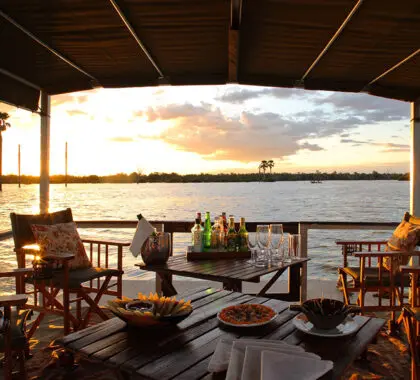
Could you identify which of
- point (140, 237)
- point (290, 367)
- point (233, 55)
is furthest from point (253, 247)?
point (290, 367)

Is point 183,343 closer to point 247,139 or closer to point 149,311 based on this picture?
point 149,311

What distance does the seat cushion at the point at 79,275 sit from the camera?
3.18 m

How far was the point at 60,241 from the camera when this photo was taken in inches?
140

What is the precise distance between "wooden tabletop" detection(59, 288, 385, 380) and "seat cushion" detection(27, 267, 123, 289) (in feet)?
5.13

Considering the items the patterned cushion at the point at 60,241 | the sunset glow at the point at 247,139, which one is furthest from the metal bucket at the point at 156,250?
the sunset glow at the point at 247,139

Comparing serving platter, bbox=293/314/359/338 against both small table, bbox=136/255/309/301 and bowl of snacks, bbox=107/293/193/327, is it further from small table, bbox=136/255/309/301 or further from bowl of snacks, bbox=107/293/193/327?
small table, bbox=136/255/309/301

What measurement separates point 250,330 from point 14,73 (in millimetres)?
3138

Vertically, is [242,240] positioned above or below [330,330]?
above

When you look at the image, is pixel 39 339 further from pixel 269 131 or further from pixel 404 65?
pixel 269 131

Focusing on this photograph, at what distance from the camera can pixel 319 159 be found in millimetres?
26188

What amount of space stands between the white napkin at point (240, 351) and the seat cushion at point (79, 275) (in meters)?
2.19

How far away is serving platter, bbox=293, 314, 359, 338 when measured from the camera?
1543 mm

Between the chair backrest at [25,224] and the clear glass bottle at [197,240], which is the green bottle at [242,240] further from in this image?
the chair backrest at [25,224]

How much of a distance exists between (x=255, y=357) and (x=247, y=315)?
526 millimetres
